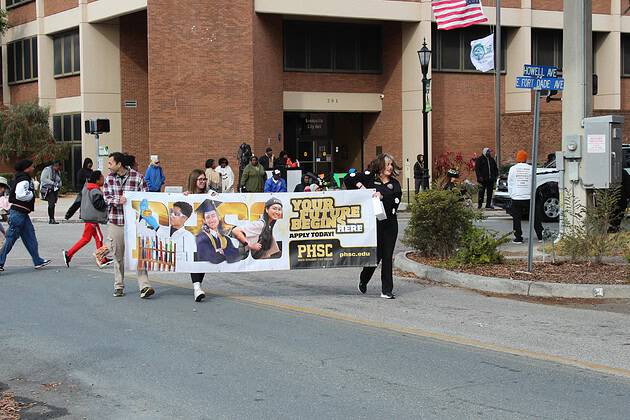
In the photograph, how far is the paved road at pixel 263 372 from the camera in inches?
257

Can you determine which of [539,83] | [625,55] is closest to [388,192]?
[539,83]

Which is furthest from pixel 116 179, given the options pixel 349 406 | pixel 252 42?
pixel 252 42

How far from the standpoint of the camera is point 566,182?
1487 cm

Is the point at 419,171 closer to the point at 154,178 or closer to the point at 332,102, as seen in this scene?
the point at 332,102

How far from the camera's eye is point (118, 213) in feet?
37.9

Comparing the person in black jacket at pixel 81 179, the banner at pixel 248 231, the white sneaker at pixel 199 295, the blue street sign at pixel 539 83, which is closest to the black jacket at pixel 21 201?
the banner at pixel 248 231

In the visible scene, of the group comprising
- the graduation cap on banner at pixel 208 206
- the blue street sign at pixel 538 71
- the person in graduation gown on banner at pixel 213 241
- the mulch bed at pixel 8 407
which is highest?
the blue street sign at pixel 538 71

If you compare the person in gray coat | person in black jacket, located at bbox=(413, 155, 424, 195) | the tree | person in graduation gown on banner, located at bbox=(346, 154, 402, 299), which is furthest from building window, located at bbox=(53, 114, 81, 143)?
person in graduation gown on banner, located at bbox=(346, 154, 402, 299)

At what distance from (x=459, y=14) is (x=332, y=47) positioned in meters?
10.7

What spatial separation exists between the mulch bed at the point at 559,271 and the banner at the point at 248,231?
2183 mm

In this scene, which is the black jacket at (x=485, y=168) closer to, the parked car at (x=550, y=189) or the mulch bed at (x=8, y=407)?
the parked car at (x=550, y=189)

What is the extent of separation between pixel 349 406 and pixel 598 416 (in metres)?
1.80

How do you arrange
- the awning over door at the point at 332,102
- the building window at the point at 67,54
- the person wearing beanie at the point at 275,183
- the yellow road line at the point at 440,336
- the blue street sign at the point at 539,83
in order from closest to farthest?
the yellow road line at the point at 440,336, the blue street sign at the point at 539,83, the person wearing beanie at the point at 275,183, the awning over door at the point at 332,102, the building window at the point at 67,54

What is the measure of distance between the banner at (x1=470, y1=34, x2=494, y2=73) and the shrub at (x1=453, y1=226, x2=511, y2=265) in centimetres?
2032
